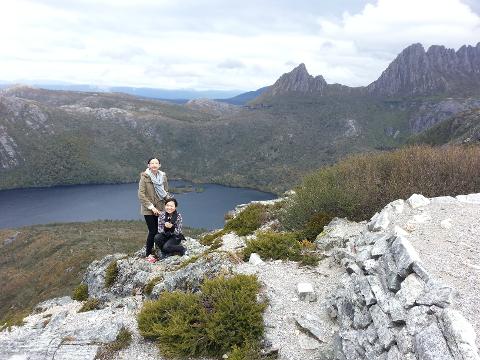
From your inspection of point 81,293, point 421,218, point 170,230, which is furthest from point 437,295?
point 81,293

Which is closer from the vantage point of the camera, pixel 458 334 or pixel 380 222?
pixel 458 334

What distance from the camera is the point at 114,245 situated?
3420 inches

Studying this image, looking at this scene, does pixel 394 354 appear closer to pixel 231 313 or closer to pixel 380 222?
pixel 231 313

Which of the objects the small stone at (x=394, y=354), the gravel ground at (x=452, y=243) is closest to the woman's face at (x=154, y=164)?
the gravel ground at (x=452, y=243)

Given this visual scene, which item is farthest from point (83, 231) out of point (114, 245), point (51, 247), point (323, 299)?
point (323, 299)

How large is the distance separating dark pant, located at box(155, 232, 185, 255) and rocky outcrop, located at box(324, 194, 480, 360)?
7039 millimetres

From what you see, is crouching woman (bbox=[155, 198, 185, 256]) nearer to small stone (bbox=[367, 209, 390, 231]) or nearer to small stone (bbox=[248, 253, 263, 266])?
small stone (bbox=[248, 253, 263, 266])

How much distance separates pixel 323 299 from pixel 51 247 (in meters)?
97.2

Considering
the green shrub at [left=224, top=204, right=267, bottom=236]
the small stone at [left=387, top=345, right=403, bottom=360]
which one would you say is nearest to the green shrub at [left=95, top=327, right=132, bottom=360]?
the small stone at [left=387, top=345, right=403, bottom=360]

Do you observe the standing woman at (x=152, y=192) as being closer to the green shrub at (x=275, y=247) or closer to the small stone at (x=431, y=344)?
the green shrub at (x=275, y=247)

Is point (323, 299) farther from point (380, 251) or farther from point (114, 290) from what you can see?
point (114, 290)

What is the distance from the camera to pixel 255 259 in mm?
12336

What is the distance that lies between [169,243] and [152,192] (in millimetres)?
1974

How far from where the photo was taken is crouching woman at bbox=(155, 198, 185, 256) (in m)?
14.1
